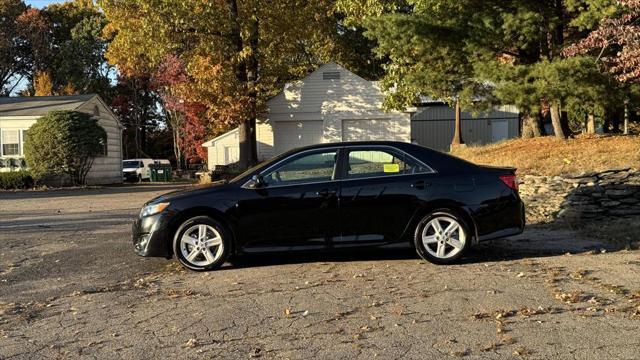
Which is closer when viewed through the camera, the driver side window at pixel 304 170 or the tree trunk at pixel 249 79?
the driver side window at pixel 304 170

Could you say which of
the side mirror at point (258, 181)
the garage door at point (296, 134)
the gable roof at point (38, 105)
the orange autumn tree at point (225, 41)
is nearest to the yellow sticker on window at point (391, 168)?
the side mirror at point (258, 181)

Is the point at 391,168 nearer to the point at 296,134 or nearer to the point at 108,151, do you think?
the point at 296,134

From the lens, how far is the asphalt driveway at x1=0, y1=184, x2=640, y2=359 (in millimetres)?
4477

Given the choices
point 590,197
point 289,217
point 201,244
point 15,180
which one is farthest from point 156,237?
point 15,180

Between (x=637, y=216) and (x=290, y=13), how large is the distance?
632 inches

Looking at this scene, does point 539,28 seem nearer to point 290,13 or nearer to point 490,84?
point 490,84

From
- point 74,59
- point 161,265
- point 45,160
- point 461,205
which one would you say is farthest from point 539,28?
point 74,59

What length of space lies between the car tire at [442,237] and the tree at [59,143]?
2031cm

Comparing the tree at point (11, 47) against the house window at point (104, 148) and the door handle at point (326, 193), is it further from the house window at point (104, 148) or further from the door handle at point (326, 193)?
the door handle at point (326, 193)

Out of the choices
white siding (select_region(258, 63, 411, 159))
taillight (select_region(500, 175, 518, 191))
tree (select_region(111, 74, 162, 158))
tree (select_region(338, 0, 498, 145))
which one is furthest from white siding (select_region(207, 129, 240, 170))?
taillight (select_region(500, 175, 518, 191))

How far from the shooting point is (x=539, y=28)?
13688mm

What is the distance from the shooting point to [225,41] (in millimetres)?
22828

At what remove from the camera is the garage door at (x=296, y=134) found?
25.2 m

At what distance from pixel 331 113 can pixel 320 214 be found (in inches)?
719
